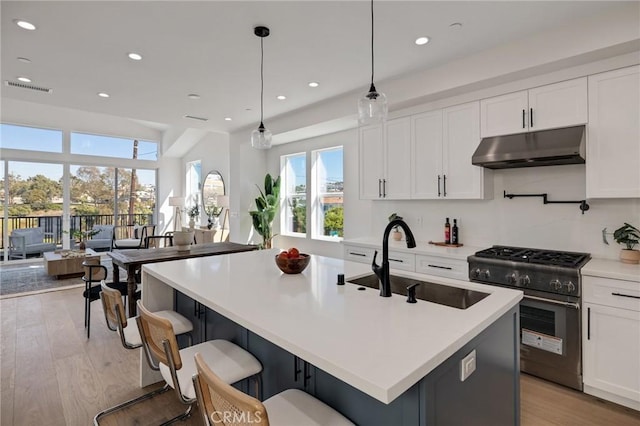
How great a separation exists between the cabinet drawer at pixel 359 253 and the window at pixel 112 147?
759cm

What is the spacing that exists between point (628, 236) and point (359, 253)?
239 cm

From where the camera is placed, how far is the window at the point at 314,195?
547 cm

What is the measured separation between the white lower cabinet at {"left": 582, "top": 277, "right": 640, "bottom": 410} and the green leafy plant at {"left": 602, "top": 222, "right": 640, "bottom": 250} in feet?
1.82

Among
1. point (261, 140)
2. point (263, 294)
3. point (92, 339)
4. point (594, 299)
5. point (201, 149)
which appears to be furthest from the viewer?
point (201, 149)

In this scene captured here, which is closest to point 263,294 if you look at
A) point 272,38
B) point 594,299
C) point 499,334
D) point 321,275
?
point 321,275

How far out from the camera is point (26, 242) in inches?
283

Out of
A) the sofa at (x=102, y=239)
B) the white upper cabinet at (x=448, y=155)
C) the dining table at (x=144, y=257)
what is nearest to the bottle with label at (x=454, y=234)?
the white upper cabinet at (x=448, y=155)

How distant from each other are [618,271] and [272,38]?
3.08m

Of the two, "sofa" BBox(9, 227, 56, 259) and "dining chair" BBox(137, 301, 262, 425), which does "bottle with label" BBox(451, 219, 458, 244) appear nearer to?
"dining chair" BBox(137, 301, 262, 425)

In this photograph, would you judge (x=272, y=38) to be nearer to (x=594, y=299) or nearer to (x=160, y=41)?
(x=160, y=41)

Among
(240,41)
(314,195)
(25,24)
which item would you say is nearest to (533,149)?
(240,41)

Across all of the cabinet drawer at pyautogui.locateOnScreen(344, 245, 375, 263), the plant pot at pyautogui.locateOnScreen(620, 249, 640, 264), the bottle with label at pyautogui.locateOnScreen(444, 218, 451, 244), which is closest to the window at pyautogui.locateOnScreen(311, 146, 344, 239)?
the cabinet drawer at pyautogui.locateOnScreen(344, 245, 375, 263)

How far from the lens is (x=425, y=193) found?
3.60 meters

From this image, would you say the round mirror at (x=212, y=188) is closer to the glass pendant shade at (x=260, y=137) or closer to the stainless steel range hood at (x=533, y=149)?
the glass pendant shade at (x=260, y=137)
